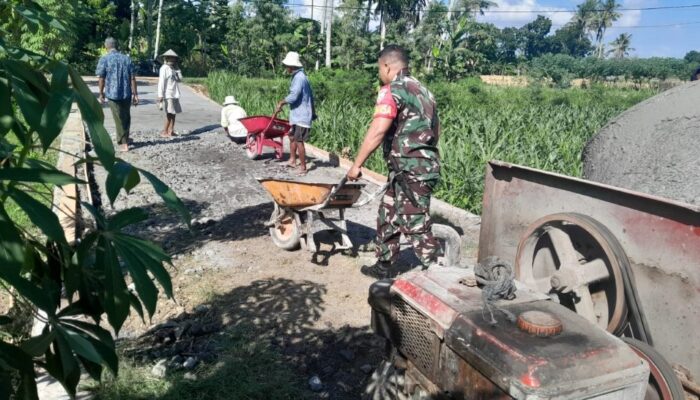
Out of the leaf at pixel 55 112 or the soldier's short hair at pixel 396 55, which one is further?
the soldier's short hair at pixel 396 55

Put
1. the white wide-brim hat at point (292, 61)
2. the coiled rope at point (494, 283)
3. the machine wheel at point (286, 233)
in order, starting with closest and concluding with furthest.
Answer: the coiled rope at point (494, 283)
the machine wheel at point (286, 233)
the white wide-brim hat at point (292, 61)

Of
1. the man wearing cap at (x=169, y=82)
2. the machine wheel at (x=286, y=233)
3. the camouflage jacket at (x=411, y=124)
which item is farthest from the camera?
the man wearing cap at (x=169, y=82)

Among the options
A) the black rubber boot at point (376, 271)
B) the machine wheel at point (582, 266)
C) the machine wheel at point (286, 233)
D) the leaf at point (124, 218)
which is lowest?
the black rubber boot at point (376, 271)

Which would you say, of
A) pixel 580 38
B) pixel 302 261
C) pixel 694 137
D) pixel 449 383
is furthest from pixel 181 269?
pixel 580 38

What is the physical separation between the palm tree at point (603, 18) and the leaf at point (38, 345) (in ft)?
306

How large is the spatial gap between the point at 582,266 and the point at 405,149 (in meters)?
1.84

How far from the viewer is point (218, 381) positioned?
10.7 ft

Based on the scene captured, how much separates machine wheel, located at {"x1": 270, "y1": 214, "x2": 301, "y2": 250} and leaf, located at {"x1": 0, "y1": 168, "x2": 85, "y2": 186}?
13.8 ft

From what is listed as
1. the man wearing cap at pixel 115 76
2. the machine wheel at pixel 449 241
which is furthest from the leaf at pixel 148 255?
the man wearing cap at pixel 115 76

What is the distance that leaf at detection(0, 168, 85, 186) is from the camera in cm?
110

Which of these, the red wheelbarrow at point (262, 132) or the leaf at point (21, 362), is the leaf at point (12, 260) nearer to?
the leaf at point (21, 362)

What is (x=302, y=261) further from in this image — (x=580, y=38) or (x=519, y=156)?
(x=580, y=38)

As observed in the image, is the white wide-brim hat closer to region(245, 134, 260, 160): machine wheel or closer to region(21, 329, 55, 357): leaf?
region(245, 134, 260, 160): machine wheel

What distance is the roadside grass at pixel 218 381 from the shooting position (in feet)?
10.1
